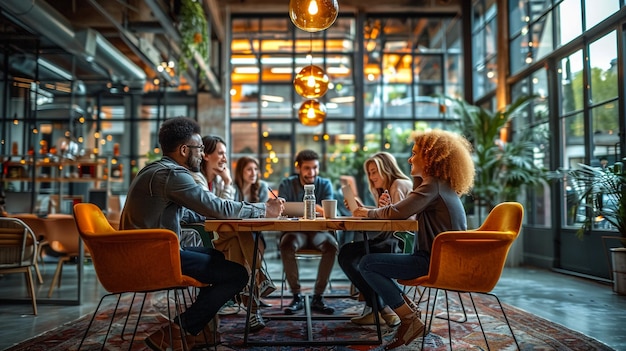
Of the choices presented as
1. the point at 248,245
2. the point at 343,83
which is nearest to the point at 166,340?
the point at 248,245

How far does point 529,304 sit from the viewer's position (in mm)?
4895

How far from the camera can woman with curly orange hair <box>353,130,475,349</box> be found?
10.1 ft

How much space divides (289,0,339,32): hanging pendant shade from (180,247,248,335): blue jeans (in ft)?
6.77

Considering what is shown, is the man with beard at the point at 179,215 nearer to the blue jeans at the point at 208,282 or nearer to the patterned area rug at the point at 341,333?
the blue jeans at the point at 208,282

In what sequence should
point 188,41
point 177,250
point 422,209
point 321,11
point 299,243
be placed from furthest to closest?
point 188,41
point 299,243
point 321,11
point 422,209
point 177,250

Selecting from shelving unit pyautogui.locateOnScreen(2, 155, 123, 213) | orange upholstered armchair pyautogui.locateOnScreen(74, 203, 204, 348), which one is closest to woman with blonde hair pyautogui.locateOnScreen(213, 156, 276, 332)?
orange upholstered armchair pyautogui.locateOnScreen(74, 203, 204, 348)

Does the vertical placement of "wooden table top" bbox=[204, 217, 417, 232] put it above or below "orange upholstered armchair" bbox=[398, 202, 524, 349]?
above

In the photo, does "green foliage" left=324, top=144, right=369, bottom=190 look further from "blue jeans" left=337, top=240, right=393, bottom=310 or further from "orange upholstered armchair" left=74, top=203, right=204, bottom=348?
"orange upholstered armchair" left=74, top=203, right=204, bottom=348

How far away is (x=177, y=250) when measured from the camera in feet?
8.60

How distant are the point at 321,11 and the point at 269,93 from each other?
26.7ft

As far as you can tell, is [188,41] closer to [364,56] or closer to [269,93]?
[269,93]

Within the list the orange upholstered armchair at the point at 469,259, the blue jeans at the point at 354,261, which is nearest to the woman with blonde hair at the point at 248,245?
the blue jeans at the point at 354,261

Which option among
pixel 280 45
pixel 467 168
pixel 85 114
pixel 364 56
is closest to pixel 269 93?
pixel 280 45

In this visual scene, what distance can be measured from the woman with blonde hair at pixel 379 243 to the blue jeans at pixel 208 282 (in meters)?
1.20
